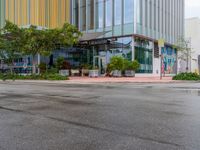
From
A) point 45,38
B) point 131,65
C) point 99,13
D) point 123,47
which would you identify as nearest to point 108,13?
point 99,13

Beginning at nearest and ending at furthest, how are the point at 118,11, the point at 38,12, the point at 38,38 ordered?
the point at 38,38, the point at 118,11, the point at 38,12

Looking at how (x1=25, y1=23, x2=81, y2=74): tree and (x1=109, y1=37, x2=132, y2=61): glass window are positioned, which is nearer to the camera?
(x1=25, y1=23, x2=81, y2=74): tree

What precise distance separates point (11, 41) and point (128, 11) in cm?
1585

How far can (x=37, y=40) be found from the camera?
100ft

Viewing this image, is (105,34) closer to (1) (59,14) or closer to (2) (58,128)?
(1) (59,14)

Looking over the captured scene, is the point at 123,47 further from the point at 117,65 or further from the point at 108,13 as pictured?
the point at 108,13

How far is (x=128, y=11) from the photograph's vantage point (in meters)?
39.6

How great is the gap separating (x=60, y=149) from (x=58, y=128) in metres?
1.54

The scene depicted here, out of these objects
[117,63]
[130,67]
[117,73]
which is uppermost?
[117,63]

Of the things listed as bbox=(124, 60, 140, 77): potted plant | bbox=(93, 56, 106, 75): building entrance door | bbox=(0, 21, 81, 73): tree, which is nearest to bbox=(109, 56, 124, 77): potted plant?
bbox=(124, 60, 140, 77): potted plant

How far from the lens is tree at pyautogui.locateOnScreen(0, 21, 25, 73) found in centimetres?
3084

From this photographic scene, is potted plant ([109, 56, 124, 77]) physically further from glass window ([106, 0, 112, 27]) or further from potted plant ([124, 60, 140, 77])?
glass window ([106, 0, 112, 27])

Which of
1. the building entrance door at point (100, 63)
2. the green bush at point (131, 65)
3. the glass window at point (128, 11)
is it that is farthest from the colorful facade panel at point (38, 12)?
the green bush at point (131, 65)

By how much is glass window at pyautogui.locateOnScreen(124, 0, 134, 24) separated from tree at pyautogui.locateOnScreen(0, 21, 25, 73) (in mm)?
14644
